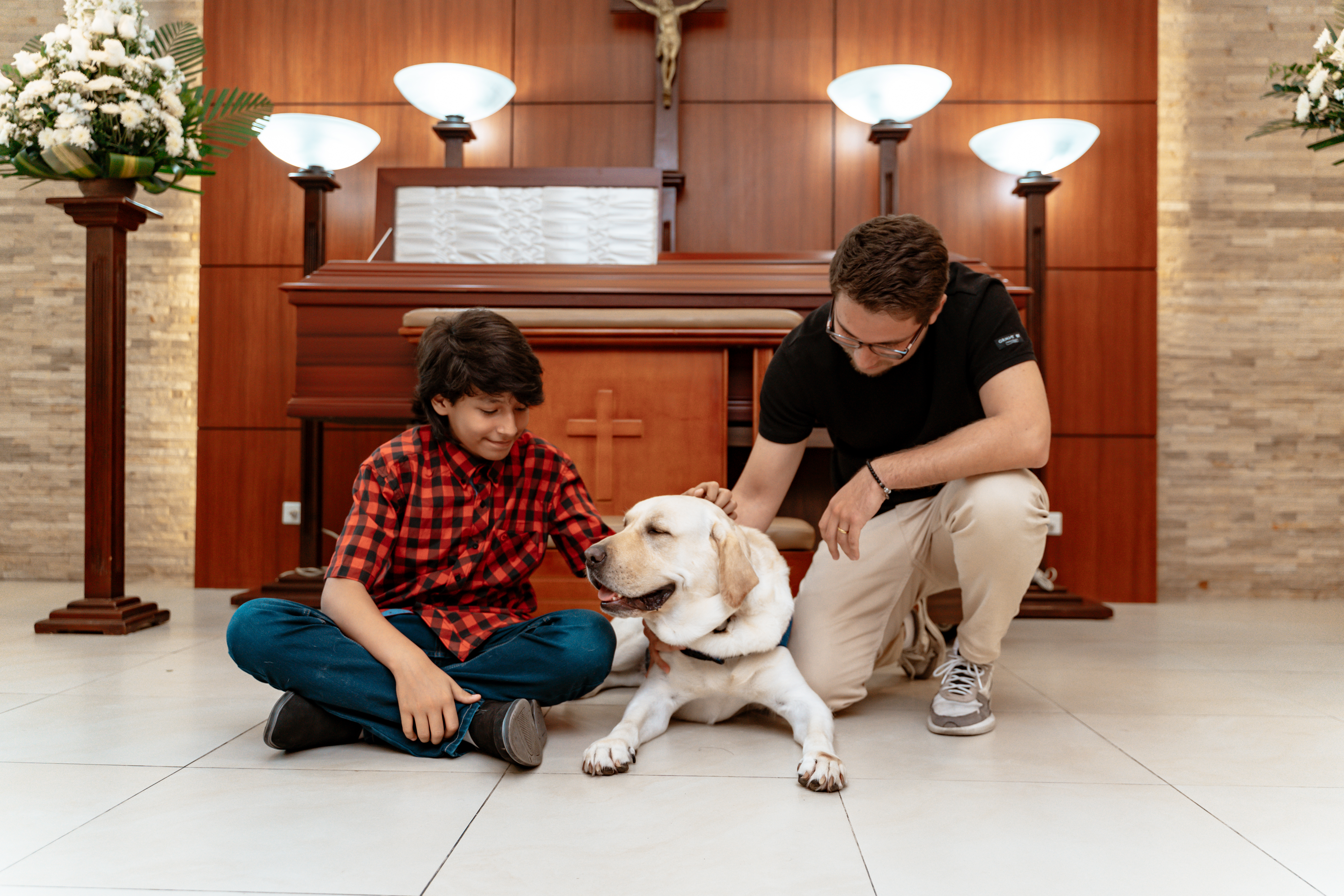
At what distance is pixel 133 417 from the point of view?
13.1ft

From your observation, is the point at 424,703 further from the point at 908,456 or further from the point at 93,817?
the point at 908,456

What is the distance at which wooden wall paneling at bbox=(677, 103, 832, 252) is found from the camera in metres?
3.87

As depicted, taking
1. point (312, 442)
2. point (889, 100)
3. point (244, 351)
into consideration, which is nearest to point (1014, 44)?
point (889, 100)

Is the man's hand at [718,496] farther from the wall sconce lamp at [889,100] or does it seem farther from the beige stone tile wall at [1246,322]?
the beige stone tile wall at [1246,322]

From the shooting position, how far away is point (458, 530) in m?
1.70

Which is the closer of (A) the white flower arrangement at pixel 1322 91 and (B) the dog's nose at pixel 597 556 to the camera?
(B) the dog's nose at pixel 597 556

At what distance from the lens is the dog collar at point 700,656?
5.48 ft

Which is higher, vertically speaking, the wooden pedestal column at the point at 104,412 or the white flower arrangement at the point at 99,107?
the white flower arrangement at the point at 99,107

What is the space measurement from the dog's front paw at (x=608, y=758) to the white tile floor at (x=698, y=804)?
0.02 m

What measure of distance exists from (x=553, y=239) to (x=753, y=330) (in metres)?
1.07

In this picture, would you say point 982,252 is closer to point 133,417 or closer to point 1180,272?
point 1180,272

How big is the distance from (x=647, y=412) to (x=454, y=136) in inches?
64.5

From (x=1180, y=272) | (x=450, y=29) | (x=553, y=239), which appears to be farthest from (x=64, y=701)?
(x=1180, y=272)

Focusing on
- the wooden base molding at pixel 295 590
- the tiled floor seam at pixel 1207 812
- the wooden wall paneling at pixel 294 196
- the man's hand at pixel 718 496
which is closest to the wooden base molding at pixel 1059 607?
the tiled floor seam at pixel 1207 812
